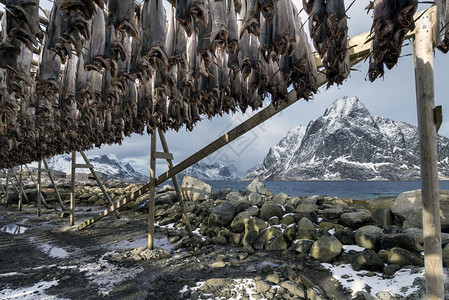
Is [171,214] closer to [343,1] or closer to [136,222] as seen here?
[136,222]

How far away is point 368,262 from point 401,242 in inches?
42.0

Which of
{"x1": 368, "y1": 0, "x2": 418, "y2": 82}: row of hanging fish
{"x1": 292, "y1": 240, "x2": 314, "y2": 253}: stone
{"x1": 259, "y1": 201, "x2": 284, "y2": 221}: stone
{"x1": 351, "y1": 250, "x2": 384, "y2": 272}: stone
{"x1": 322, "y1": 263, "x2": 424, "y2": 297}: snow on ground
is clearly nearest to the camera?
{"x1": 368, "y1": 0, "x2": 418, "y2": 82}: row of hanging fish

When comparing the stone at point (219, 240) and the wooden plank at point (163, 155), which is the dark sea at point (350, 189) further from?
the wooden plank at point (163, 155)

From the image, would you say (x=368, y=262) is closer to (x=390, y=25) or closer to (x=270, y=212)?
(x=270, y=212)

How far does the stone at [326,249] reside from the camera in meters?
5.73

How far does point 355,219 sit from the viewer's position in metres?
6.87

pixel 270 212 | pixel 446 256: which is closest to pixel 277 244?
pixel 270 212

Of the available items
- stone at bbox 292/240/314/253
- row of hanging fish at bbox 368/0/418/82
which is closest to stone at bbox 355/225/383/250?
stone at bbox 292/240/314/253

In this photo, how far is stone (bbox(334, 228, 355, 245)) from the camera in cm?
610

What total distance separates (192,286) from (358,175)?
19994cm

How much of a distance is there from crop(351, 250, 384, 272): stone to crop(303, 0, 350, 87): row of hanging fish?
14.5ft

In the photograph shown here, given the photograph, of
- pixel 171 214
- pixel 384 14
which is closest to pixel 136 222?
pixel 171 214

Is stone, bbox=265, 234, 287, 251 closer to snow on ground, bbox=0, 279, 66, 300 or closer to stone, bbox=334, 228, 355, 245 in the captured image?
stone, bbox=334, 228, 355, 245

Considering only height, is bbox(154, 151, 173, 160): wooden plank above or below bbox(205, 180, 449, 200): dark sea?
above
